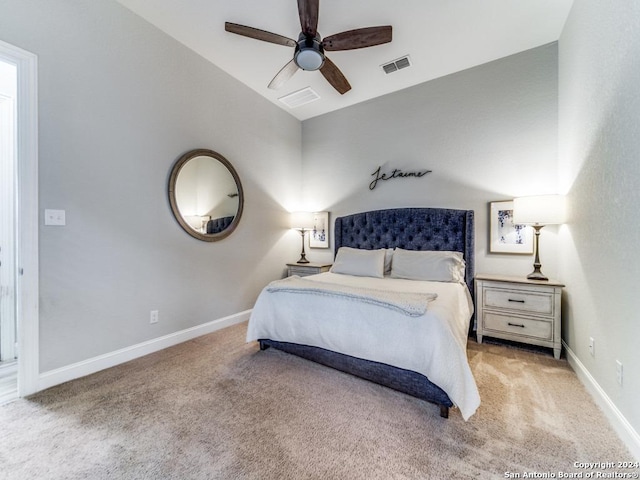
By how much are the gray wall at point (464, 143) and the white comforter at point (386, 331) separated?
4.10 ft

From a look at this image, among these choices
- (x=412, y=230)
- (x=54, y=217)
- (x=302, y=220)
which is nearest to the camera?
(x=54, y=217)

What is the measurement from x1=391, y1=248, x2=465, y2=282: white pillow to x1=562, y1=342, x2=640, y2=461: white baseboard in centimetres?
112

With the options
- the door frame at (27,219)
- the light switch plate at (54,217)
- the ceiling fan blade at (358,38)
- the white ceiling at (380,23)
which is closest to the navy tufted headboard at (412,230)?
the white ceiling at (380,23)

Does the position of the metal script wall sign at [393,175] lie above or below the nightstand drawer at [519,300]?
above

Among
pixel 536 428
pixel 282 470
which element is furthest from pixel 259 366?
pixel 536 428

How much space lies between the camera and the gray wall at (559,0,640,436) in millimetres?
1412

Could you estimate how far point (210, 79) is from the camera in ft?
10.2

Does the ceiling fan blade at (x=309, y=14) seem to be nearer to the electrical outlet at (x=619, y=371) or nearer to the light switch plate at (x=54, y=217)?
the light switch plate at (x=54, y=217)

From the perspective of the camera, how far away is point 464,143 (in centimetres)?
323

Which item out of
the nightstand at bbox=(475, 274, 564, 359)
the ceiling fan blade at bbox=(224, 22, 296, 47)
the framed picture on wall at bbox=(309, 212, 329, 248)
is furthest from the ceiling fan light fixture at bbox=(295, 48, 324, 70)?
the nightstand at bbox=(475, 274, 564, 359)

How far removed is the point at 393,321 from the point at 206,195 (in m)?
2.46

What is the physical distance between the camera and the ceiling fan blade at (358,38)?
2072 millimetres

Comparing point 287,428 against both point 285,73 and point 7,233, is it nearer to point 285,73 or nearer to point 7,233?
point 285,73

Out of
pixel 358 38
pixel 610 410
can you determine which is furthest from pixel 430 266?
pixel 358 38
